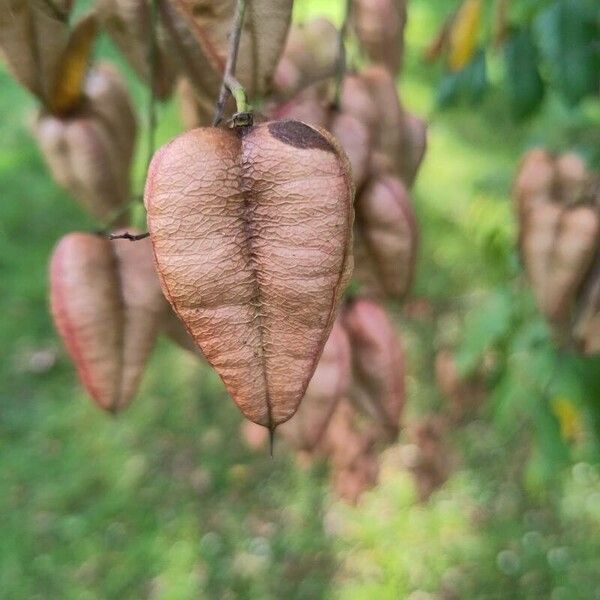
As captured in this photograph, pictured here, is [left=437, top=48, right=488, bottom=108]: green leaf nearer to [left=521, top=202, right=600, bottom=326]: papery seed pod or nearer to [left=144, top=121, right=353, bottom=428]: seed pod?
[left=521, top=202, right=600, bottom=326]: papery seed pod

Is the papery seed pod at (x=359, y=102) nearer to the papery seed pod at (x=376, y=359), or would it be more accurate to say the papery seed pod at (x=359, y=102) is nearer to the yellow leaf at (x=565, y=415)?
the papery seed pod at (x=376, y=359)

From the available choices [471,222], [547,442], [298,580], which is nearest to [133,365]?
[547,442]

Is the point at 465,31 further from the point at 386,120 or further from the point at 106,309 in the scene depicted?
the point at 106,309

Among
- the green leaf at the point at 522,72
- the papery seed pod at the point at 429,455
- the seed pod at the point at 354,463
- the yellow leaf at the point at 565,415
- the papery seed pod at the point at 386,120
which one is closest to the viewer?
the papery seed pod at the point at 386,120

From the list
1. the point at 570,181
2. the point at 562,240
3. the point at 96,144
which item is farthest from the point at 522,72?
the point at 96,144

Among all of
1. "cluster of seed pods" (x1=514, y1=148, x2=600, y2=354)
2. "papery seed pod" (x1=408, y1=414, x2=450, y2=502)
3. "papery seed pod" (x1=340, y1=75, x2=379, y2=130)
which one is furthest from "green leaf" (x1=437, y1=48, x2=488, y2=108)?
"papery seed pod" (x1=408, y1=414, x2=450, y2=502)

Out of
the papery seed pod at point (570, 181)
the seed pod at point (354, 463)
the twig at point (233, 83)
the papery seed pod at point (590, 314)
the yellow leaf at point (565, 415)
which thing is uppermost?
the twig at point (233, 83)

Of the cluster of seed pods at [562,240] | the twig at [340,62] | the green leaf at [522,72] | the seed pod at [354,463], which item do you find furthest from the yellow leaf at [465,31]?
the seed pod at [354,463]
